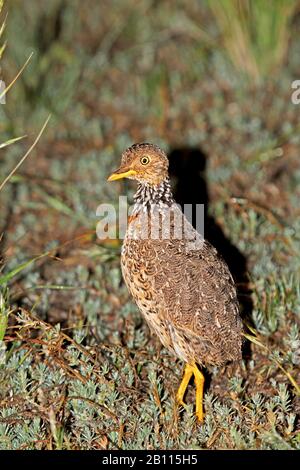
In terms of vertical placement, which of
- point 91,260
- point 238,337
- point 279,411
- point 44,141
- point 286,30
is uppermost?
point 286,30

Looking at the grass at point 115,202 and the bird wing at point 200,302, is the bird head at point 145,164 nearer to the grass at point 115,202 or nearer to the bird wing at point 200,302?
the bird wing at point 200,302

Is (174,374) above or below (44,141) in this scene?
below

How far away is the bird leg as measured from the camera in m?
5.22

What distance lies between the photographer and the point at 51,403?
5.17 metres

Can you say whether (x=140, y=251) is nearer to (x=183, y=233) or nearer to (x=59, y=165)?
(x=183, y=233)

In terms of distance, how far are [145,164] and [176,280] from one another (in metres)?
0.92

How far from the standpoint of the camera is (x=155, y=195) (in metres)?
5.63

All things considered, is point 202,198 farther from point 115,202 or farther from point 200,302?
point 200,302

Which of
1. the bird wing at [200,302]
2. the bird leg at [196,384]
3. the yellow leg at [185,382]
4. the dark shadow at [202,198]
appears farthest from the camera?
the dark shadow at [202,198]

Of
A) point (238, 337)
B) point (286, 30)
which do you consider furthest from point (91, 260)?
point (286, 30)

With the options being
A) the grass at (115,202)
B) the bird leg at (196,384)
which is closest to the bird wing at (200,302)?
the bird leg at (196,384)

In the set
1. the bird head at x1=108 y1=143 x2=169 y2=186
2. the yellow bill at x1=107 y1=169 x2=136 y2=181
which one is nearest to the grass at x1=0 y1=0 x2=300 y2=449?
the yellow bill at x1=107 y1=169 x2=136 y2=181

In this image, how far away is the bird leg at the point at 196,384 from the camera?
5.22 m

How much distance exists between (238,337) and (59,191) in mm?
3622
